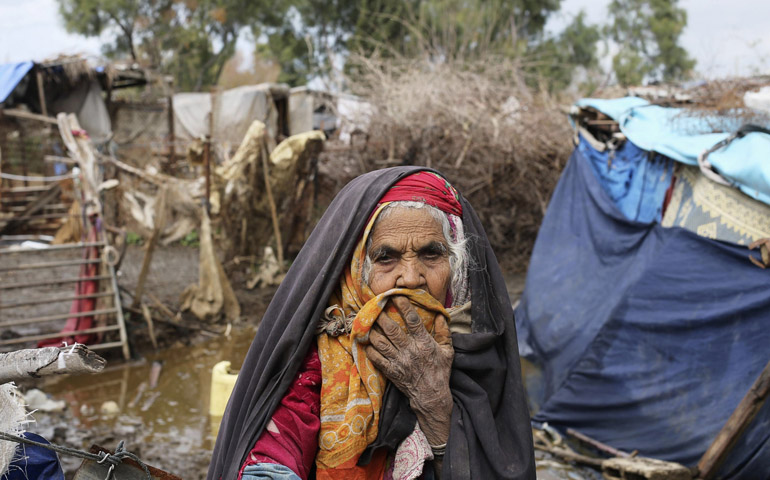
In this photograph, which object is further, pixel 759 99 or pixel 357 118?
pixel 357 118

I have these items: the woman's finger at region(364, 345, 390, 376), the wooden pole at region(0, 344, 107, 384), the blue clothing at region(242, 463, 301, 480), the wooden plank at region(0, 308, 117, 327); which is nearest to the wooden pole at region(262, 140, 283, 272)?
the wooden plank at region(0, 308, 117, 327)

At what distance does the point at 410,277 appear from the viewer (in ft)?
5.64

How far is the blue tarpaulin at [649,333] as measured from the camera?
13.3 ft

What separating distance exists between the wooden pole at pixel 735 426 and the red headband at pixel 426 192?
108 inches

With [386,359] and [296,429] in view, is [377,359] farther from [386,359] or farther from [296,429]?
[296,429]

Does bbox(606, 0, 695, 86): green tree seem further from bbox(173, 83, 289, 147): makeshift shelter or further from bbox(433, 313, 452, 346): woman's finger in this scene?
bbox(433, 313, 452, 346): woman's finger

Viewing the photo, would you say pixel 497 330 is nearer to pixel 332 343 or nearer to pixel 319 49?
pixel 332 343

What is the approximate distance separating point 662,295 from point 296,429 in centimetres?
386

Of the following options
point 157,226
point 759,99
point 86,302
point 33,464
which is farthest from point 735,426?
point 86,302

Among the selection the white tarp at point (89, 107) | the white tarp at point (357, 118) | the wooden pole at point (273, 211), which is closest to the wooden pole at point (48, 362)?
the wooden pole at point (273, 211)

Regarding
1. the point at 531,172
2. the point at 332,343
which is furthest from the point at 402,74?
the point at 332,343

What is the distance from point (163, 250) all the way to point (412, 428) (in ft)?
36.3

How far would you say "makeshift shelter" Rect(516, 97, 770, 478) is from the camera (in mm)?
4008

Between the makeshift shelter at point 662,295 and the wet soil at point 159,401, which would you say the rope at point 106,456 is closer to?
the wet soil at point 159,401
